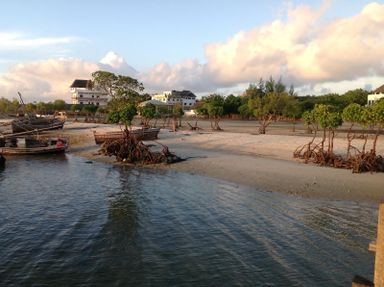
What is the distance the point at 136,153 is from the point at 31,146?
1743 cm

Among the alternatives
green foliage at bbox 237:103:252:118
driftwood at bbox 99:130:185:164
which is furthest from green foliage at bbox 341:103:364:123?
green foliage at bbox 237:103:252:118

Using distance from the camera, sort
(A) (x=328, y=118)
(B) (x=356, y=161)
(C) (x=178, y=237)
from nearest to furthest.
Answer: (C) (x=178, y=237), (B) (x=356, y=161), (A) (x=328, y=118)

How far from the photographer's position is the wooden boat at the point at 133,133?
4486 centimetres

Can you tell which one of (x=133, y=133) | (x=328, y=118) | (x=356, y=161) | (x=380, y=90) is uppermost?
(x=380, y=90)

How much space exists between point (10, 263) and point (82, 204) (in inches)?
303

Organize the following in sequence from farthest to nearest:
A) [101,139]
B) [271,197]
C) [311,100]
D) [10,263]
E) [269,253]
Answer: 1. [311,100]
2. [101,139]
3. [271,197]
4. [269,253]
5. [10,263]

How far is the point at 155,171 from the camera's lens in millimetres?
30469

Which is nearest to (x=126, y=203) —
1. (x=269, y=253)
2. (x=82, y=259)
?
(x=82, y=259)

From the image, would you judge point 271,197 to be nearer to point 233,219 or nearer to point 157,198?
point 233,219

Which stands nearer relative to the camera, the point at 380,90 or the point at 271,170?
the point at 271,170

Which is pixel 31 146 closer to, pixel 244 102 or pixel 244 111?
pixel 244 111

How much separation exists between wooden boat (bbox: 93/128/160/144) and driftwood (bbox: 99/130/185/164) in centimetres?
697

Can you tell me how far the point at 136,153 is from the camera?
113 feet

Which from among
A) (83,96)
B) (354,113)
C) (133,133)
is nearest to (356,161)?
(354,113)
